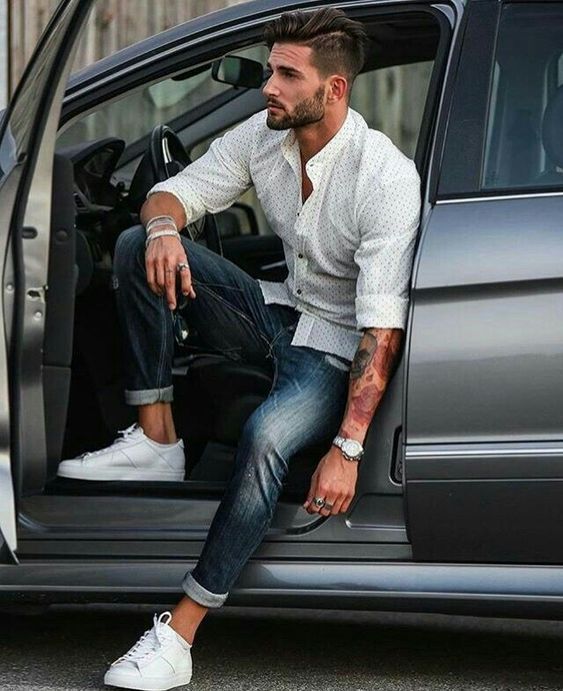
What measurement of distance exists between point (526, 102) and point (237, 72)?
0.83 m

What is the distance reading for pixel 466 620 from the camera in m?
4.54

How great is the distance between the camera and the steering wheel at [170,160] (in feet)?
13.4

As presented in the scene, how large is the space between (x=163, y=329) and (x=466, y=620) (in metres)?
1.30

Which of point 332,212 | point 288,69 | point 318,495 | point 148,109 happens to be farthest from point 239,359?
point 148,109

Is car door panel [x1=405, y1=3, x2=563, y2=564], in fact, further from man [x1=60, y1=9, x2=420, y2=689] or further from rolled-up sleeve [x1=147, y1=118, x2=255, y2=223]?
rolled-up sleeve [x1=147, y1=118, x2=255, y2=223]

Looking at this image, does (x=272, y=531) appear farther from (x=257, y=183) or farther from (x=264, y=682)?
(x=257, y=183)

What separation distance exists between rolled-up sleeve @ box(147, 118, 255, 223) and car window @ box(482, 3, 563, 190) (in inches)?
23.9

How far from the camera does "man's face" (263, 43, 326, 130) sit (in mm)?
3680

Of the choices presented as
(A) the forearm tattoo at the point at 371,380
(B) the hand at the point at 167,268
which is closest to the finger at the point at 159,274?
(B) the hand at the point at 167,268

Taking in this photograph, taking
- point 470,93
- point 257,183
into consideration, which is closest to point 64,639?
point 257,183

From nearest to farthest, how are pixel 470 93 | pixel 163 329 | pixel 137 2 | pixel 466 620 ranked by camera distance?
pixel 470 93
pixel 163 329
pixel 466 620
pixel 137 2

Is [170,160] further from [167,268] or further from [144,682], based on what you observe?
[144,682]

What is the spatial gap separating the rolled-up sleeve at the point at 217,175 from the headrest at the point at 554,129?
0.69 meters

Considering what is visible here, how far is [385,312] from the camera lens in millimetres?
3469
